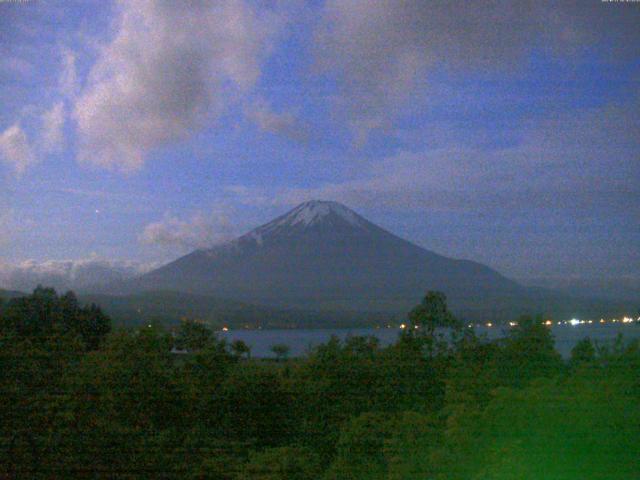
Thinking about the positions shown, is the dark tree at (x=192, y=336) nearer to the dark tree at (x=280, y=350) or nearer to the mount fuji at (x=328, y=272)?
the dark tree at (x=280, y=350)

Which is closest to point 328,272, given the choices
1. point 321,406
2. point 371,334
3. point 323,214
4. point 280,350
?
point 323,214

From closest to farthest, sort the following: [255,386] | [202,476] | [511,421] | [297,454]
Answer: [511,421] → [297,454] → [202,476] → [255,386]

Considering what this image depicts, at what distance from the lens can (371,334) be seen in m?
4.73

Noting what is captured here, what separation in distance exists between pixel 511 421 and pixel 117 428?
237cm

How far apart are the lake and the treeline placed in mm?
111

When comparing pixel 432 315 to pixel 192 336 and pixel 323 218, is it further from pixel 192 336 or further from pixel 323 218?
pixel 323 218

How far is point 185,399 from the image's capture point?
13.8 feet

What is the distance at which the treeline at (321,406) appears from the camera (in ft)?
6.95

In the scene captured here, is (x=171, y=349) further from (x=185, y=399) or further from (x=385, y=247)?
(x=385, y=247)

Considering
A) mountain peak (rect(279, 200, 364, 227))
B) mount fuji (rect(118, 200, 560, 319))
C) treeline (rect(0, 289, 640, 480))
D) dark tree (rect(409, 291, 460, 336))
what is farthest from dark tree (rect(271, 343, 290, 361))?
mountain peak (rect(279, 200, 364, 227))

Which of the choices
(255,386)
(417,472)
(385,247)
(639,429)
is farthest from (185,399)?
(385,247)

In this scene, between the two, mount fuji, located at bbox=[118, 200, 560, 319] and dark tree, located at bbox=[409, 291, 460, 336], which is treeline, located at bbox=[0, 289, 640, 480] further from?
mount fuji, located at bbox=[118, 200, 560, 319]

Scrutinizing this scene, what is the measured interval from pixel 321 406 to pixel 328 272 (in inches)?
190

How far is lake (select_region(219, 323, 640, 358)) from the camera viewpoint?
3205 millimetres
